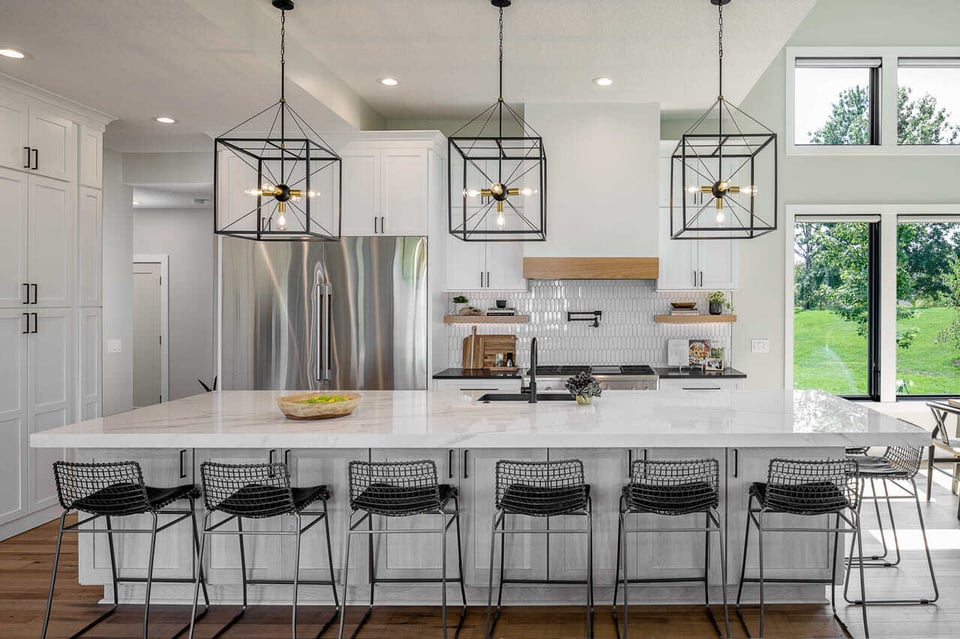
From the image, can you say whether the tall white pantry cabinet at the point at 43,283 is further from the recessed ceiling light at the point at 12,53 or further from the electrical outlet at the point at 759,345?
the electrical outlet at the point at 759,345

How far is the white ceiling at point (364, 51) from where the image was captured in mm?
3389

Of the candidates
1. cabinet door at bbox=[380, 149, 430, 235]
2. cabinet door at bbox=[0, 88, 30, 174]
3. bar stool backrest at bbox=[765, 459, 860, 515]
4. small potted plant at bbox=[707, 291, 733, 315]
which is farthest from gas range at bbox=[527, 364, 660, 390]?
cabinet door at bbox=[0, 88, 30, 174]

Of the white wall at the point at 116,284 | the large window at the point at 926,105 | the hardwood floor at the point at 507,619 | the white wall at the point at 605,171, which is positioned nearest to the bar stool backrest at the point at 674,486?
the hardwood floor at the point at 507,619

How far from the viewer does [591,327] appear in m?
6.18

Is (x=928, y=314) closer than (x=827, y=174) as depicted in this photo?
No

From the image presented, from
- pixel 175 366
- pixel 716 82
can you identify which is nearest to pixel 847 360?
pixel 716 82

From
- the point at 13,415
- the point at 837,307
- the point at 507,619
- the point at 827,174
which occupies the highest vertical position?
the point at 827,174

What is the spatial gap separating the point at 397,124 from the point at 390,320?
2041mm

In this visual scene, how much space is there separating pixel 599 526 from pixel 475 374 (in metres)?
2.45

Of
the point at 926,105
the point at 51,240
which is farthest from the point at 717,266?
the point at 51,240

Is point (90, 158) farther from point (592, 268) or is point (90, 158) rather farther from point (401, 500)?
point (592, 268)

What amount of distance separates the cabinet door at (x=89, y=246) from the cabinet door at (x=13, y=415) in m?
0.58

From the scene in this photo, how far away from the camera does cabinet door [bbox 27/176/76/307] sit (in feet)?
14.7

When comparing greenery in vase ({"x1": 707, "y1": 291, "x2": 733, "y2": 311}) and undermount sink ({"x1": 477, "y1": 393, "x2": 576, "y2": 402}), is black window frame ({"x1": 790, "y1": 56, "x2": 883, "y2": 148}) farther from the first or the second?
undermount sink ({"x1": 477, "y1": 393, "x2": 576, "y2": 402})
